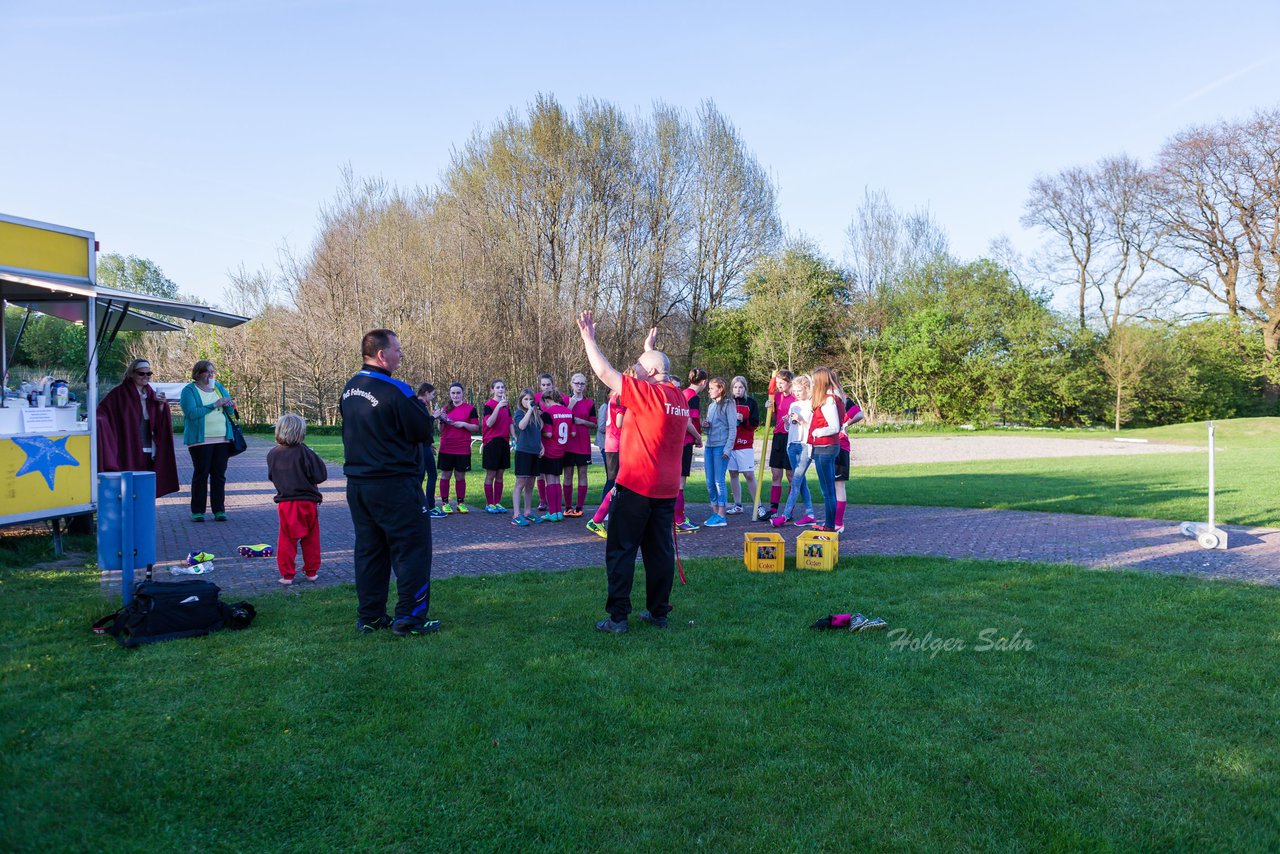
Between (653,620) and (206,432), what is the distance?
7.31 meters

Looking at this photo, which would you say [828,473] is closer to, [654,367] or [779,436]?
[779,436]

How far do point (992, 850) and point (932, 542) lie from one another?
665cm

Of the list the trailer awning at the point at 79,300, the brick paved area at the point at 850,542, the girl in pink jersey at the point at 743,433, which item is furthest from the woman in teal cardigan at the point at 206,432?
the girl in pink jersey at the point at 743,433

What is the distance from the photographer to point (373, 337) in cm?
584

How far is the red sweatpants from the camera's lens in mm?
7211

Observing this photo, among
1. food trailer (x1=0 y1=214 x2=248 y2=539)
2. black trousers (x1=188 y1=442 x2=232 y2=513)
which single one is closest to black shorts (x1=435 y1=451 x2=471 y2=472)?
black trousers (x1=188 y1=442 x2=232 y2=513)

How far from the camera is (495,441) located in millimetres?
11805

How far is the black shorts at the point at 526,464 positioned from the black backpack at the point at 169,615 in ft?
17.5

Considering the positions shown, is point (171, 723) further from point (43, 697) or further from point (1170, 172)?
point (1170, 172)

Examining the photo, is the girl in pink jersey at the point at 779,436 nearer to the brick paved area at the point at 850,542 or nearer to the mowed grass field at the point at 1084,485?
the brick paved area at the point at 850,542

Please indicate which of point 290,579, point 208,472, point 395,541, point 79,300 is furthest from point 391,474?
point 208,472

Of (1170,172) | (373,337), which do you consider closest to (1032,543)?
(373,337)

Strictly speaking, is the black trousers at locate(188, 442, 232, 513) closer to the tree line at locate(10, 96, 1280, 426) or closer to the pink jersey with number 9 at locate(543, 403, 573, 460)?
the pink jersey with number 9 at locate(543, 403, 573, 460)

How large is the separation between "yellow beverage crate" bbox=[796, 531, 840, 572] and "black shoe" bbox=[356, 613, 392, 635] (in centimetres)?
386
